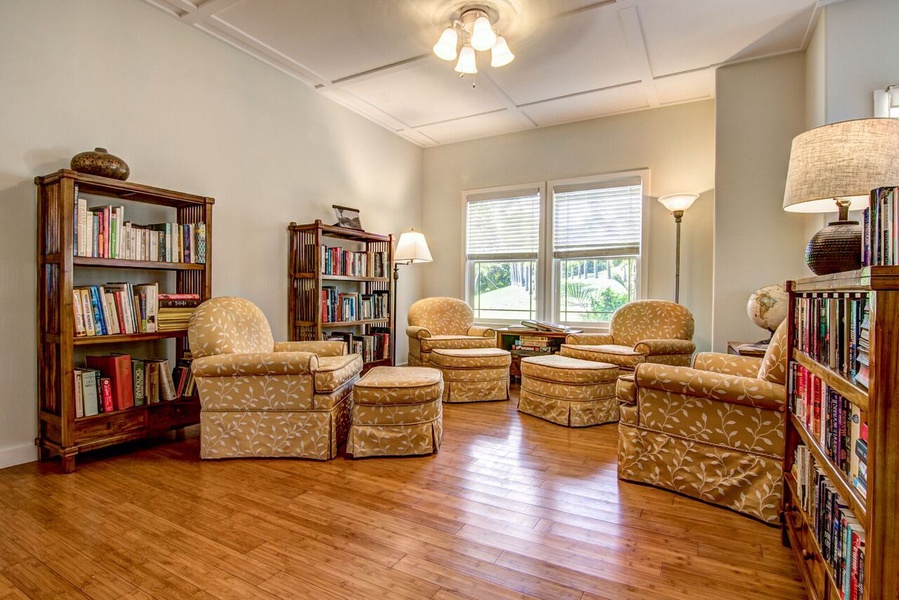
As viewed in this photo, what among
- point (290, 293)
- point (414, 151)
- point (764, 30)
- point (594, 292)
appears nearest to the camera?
point (764, 30)

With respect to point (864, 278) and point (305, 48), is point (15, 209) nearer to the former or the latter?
point (305, 48)

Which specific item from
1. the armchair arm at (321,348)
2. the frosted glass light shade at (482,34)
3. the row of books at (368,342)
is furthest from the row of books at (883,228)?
the row of books at (368,342)

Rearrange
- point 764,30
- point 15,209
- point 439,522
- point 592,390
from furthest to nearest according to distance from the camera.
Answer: point 592,390
point 764,30
point 15,209
point 439,522

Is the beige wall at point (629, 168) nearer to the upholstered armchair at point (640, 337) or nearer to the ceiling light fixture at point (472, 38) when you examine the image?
the upholstered armchair at point (640, 337)

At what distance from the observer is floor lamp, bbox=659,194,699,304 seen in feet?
13.2

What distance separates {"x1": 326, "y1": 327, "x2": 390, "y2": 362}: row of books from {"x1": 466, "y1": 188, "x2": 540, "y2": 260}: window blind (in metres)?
1.61

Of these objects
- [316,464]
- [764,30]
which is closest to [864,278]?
[316,464]

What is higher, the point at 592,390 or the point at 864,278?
the point at 864,278

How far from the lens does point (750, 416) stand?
6.66ft

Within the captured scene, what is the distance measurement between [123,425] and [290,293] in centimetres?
166

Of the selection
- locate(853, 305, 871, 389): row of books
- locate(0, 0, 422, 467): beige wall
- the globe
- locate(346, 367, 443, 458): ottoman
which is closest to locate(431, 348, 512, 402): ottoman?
locate(346, 367, 443, 458): ottoman

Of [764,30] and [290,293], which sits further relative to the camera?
[290,293]

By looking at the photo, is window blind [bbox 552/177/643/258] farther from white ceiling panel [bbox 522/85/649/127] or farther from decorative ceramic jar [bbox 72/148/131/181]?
decorative ceramic jar [bbox 72/148/131/181]

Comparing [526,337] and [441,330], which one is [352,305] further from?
[526,337]
